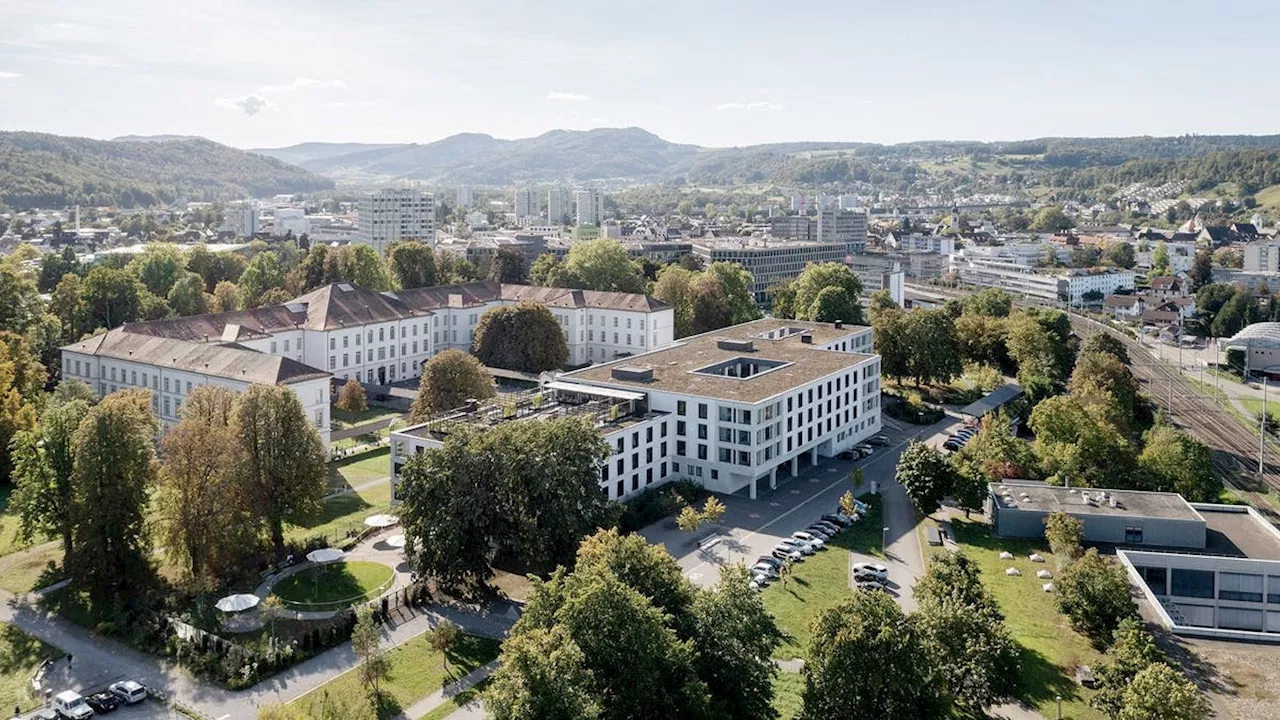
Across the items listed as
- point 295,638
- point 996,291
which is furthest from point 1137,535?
point 996,291

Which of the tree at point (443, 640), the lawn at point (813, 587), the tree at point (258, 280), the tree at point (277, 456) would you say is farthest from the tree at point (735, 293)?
the tree at point (443, 640)

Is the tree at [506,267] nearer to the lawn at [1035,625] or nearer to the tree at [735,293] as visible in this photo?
the tree at [735,293]

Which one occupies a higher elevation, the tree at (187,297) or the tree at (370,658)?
the tree at (187,297)

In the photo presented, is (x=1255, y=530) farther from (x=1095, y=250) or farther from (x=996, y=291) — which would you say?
(x=1095, y=250)

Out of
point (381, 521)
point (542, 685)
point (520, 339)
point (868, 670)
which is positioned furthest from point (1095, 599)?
point (520, 339)

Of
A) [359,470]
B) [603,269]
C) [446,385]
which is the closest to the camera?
[359,470]

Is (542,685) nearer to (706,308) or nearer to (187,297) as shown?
(706,308)
